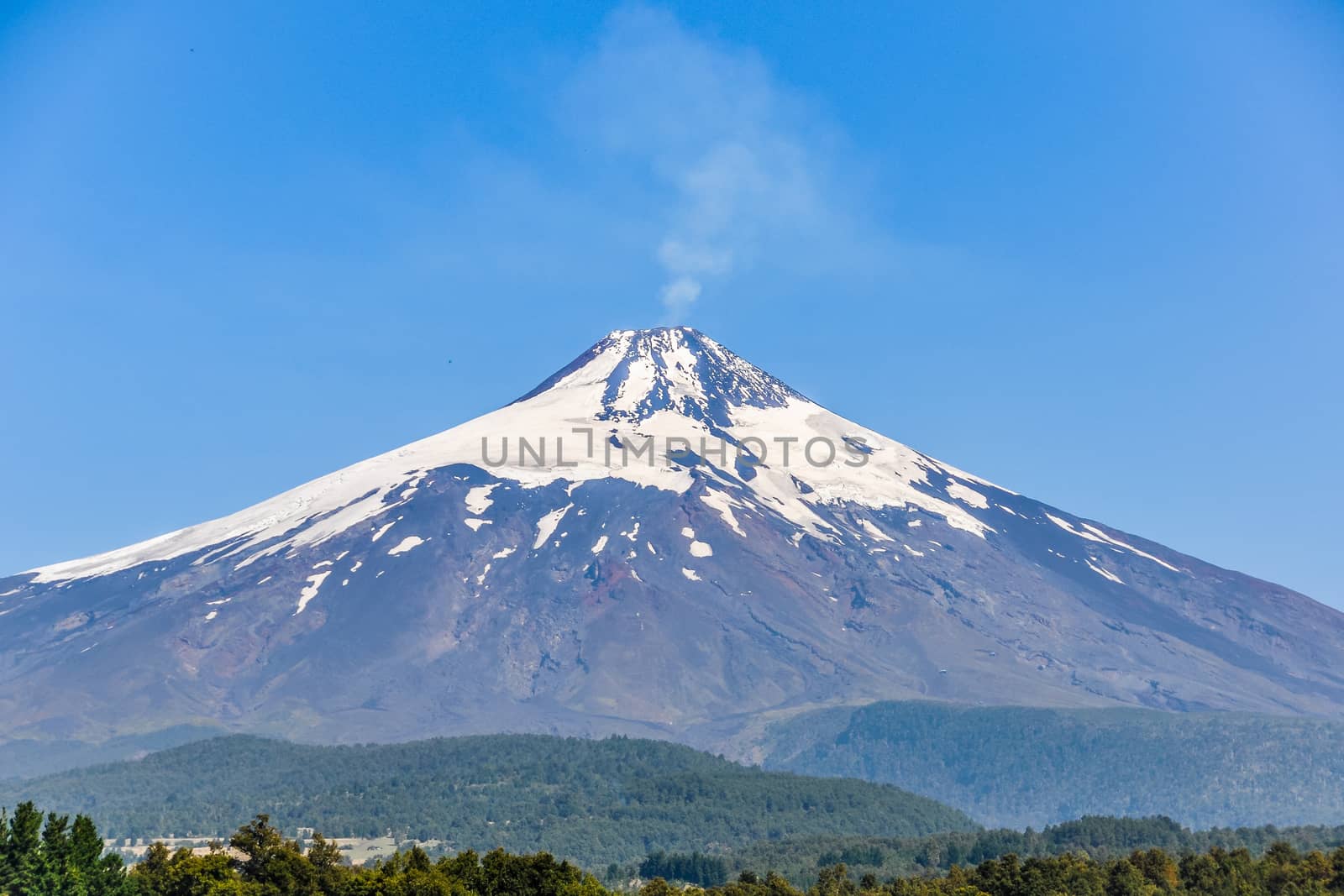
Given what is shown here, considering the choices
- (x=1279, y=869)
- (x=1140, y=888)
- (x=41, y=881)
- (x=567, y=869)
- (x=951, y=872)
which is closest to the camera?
(x=41, y=881)

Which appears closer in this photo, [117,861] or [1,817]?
[1,817]

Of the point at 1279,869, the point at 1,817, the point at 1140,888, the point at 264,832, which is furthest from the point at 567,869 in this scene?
the point at 1279,869

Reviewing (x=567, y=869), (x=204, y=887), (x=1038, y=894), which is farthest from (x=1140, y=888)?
(x=204, y=887)

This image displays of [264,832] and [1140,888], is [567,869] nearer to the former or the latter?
[264,832]

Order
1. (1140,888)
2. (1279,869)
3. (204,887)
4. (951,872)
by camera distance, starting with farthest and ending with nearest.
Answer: (951,872), (1279,869), (1140,888), (204,887)

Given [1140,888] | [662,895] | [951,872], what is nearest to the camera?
[662,895]

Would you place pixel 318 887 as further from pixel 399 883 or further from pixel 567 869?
pixel 567 869
